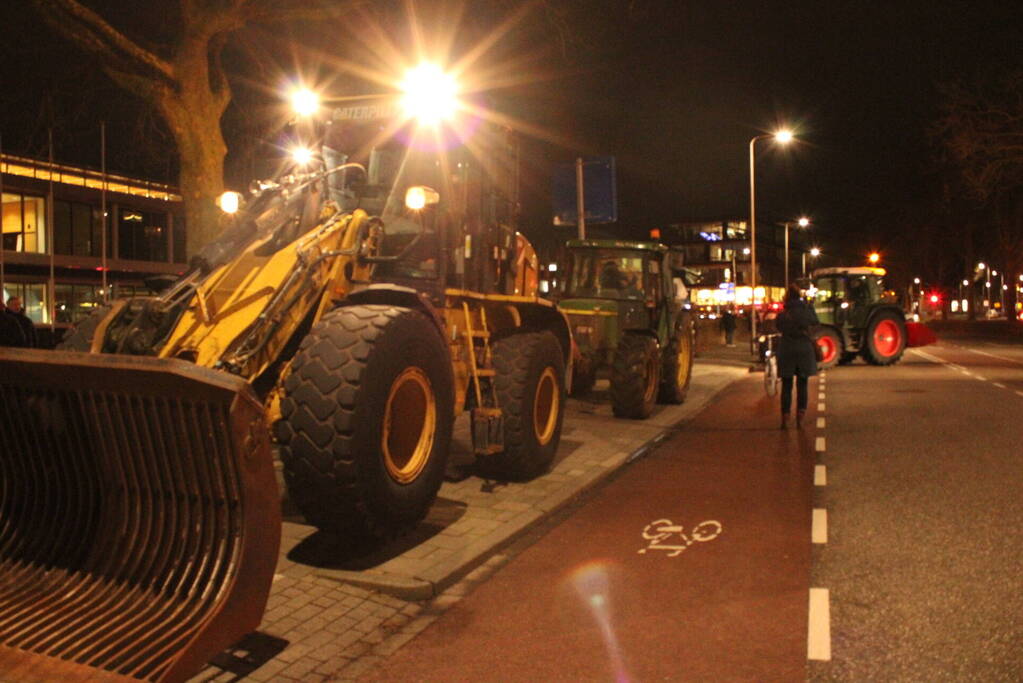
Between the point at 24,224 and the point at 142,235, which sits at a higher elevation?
the point at 142,235

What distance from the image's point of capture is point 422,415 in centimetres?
636

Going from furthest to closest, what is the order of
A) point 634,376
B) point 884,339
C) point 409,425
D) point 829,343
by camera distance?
point 884,339 < point 829,343 < point 634,376 < point 409,425

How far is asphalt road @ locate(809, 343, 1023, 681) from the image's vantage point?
15.1 feet

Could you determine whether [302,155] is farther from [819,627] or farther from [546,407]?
[819,627]

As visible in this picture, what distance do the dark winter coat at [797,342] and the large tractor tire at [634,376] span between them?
1991 millimetres

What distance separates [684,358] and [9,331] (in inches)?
432

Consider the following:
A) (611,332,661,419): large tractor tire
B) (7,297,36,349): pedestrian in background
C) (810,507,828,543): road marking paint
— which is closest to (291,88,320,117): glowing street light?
(810,507,828,543): road marking paint

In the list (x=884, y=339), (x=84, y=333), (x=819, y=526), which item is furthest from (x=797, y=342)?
(x=884, y=339)

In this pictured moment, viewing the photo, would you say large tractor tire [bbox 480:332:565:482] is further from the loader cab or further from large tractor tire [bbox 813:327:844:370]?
large tractor tire [bbox 813:327:844:370]

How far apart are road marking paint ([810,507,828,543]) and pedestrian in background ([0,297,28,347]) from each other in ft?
30.6

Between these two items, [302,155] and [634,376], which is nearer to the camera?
[302,155]

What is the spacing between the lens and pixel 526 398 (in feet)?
27.3

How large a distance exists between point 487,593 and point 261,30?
752 centimetres

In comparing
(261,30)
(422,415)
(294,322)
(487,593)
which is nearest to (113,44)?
(261,30)
